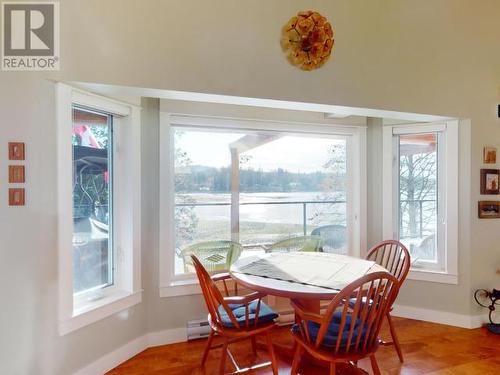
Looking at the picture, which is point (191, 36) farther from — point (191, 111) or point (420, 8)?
point (420, 8)

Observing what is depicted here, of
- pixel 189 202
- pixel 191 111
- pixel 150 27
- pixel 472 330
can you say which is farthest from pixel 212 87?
pixel 472 330

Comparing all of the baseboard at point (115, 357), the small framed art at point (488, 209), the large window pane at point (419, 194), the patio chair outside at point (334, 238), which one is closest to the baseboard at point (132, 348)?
the baseboard at point (115, 357)

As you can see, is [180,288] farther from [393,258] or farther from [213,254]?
[393,258]

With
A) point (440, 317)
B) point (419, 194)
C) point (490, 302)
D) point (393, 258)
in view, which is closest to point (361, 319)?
point (393, 258)

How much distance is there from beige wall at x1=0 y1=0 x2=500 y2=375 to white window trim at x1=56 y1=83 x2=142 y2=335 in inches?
3.2

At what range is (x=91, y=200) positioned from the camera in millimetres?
2379

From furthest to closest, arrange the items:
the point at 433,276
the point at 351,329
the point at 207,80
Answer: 1. the point at 433,276
2. the point at 207,80
3. the point at 351,329

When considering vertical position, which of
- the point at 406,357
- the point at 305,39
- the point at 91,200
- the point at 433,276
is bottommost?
the point at 406,357

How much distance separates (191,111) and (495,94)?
2999 mm

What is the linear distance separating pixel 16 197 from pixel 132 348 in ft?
4.91

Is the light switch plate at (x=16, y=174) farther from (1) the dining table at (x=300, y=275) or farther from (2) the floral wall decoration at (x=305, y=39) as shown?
(2) the floral wall decoration at (x=305, y=39)

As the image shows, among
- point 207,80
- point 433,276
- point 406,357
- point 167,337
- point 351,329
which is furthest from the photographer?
point 433,276

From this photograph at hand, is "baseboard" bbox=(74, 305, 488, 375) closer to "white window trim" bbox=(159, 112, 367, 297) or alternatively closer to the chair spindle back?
"white window trim" bbox=(159, 112, 367, 297)

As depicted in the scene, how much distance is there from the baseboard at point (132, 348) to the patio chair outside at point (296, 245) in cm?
119
